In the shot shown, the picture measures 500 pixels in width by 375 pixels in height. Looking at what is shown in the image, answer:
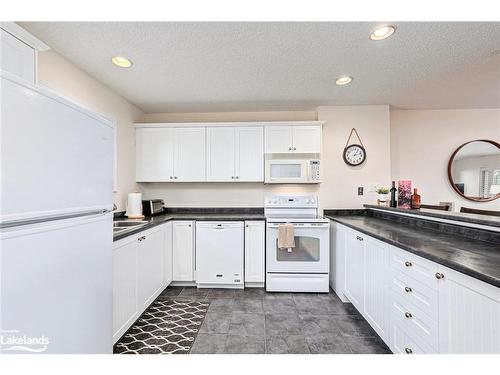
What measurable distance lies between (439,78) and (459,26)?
94 centimetres

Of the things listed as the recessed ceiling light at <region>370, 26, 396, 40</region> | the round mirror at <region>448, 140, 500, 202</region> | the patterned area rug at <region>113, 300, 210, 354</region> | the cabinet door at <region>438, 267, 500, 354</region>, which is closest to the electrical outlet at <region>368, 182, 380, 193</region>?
the round mirror at <region>448, 140, 500, 202</region>

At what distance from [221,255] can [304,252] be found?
1.01m

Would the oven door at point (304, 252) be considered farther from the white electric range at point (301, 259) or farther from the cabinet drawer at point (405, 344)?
the cabinet drawer at point (405, 344)

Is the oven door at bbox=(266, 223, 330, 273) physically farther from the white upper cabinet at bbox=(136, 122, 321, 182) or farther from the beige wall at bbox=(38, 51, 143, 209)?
the beige wall at bbox=(38, 51, 143, 209)

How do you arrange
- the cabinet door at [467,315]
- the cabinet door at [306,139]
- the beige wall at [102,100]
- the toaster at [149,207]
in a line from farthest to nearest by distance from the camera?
the cabinet door at [306,139] → the toaster at [149,207] → the beige wall at [102,100] → the cabinet door at [467,315]

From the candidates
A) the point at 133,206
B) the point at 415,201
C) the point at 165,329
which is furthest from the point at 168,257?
the point at 415,201

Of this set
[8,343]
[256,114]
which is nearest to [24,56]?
[8,343]

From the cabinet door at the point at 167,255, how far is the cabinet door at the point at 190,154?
74 centimetres

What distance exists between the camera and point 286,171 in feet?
10.4

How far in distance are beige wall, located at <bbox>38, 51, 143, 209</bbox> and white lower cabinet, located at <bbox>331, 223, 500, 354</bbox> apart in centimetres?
206

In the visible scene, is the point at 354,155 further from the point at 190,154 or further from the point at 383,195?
the point at 190,154

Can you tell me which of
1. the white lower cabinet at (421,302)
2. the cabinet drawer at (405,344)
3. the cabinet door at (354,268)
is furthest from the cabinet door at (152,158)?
the cabinet drawer at (405,344)

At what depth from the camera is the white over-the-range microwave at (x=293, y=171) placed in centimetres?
312

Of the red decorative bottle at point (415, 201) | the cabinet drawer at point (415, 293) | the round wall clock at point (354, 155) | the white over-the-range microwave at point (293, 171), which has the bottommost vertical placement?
the cabinet drawer at point (415, 293)
